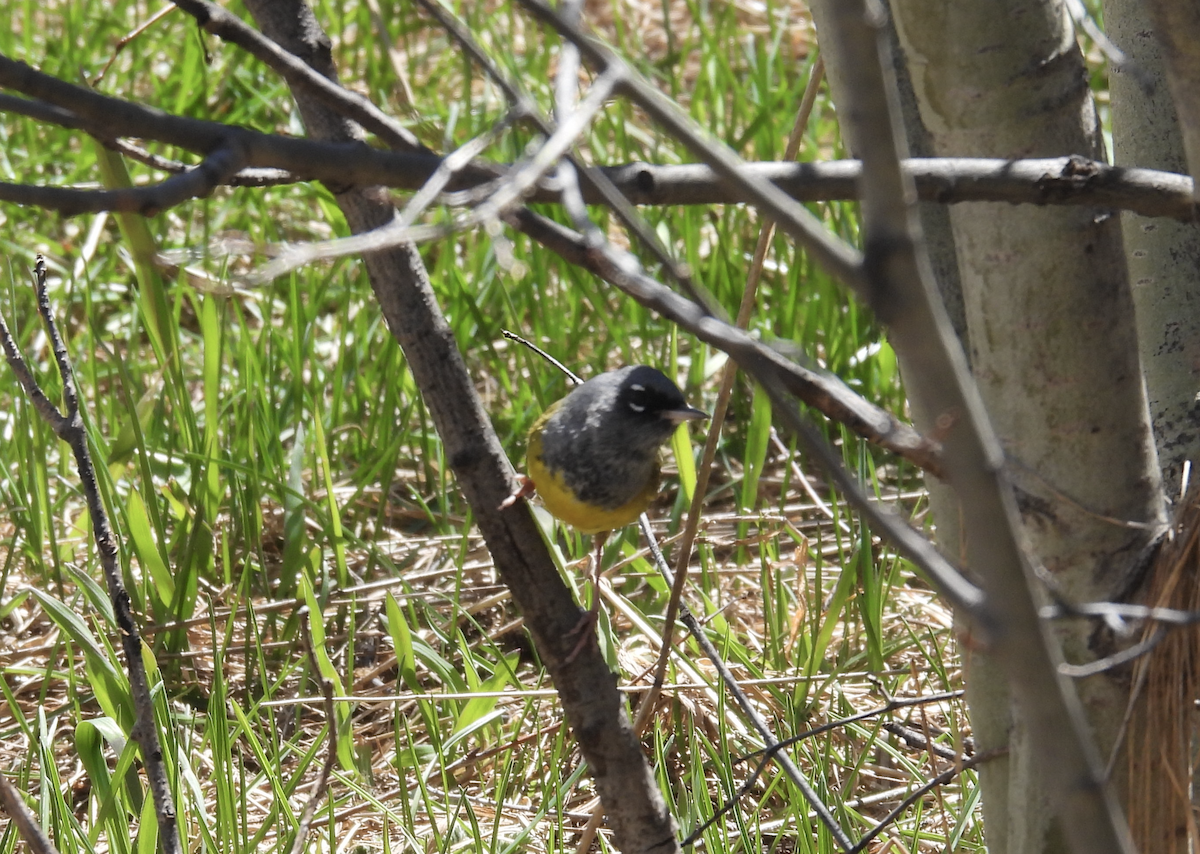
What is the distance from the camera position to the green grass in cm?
245

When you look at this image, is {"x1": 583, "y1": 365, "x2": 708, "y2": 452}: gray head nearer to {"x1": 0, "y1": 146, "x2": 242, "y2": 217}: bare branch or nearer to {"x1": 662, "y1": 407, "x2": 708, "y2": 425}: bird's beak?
{"x1": 662, "y1": 407, "x2": 708, "y2": 425}: bird's beak

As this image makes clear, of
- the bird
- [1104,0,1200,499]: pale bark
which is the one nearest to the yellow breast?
the bird

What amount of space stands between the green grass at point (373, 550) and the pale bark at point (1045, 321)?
0.57 metres

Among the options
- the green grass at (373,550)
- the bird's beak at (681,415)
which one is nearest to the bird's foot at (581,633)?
the green grass at (373,550)

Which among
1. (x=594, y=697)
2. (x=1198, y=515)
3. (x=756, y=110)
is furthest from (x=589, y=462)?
(x=756, y=110)

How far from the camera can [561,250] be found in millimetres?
1182

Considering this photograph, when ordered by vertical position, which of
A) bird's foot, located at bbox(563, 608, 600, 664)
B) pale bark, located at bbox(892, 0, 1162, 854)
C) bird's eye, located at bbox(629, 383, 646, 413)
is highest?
bird's eye, located at bbox(629, 383, 646, 413)

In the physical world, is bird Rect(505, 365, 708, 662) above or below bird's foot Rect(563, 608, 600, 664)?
above

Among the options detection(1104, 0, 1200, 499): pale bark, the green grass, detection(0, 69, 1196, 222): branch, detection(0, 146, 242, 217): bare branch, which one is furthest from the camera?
the green grass

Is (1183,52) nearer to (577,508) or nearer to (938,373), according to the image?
(938,373)

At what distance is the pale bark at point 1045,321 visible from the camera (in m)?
1.53

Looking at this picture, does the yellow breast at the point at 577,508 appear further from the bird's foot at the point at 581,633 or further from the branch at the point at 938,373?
the branch at the point at 938,373

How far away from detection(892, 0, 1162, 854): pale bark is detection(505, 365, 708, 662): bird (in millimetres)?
1074

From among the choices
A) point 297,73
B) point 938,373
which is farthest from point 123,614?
point 938,373
